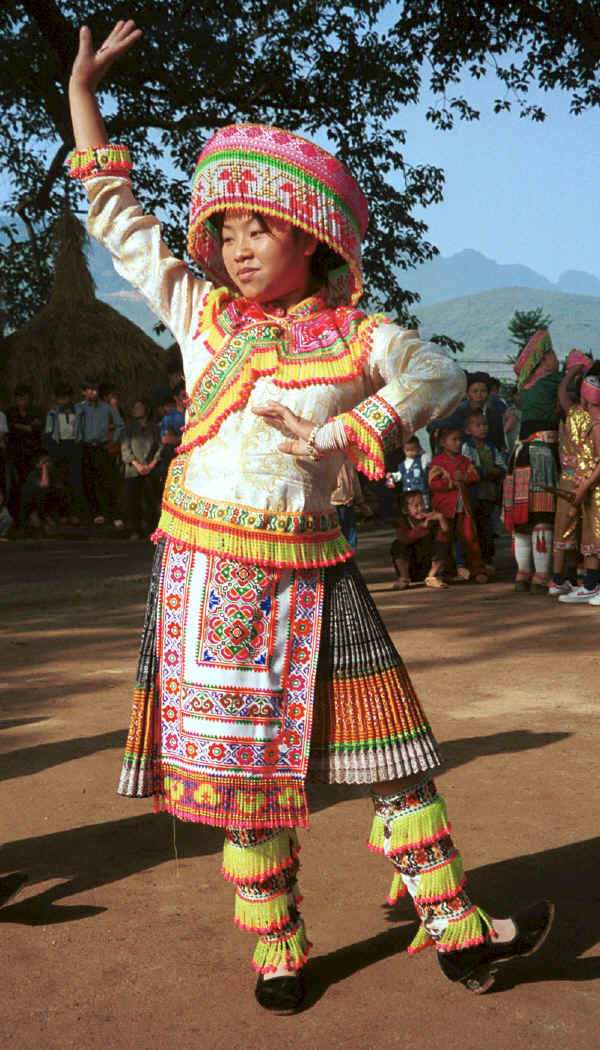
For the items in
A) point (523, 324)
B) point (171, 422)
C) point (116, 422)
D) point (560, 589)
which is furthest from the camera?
point (523, 324)

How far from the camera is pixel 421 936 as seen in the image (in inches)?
115

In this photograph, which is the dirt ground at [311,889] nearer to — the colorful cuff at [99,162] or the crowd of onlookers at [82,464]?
the colorful cuff at [99,162]

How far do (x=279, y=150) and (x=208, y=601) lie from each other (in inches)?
41.8

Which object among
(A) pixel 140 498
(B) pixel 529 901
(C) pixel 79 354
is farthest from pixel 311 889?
(C) pixel 79 354

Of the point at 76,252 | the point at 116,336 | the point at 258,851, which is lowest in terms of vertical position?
the point at 258,851

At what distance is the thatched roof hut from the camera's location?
17.8 m

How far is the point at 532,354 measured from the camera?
9258 mm

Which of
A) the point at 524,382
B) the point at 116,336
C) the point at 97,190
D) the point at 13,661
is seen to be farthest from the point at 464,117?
the point at 97,190

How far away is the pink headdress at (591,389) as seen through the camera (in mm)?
8520

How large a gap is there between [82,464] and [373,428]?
1305 centimetres

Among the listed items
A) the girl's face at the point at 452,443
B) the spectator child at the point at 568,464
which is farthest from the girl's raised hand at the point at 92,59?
the girl's face at the point at 452,443

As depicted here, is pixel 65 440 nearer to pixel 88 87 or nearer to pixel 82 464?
pixel 82 464

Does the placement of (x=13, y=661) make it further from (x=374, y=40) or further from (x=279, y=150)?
(x=374, y=40)

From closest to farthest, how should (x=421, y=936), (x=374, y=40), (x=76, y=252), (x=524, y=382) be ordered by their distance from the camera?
(x=421, y=936)
(x=524, y=382)
(x=374, y=40)
(x=76, y=252)
